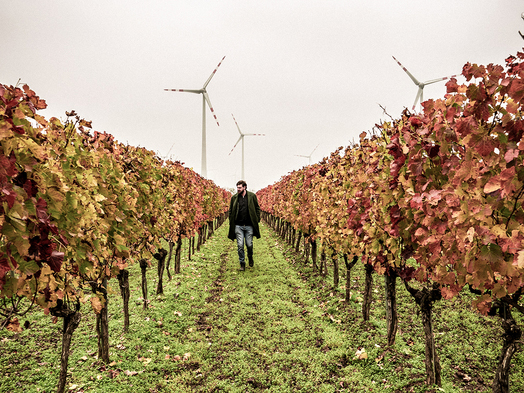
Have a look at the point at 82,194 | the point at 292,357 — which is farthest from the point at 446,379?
the point at 82,194

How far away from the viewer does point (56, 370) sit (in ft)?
13.7

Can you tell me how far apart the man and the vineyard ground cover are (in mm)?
2392

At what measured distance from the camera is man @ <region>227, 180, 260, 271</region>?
9.55 meters

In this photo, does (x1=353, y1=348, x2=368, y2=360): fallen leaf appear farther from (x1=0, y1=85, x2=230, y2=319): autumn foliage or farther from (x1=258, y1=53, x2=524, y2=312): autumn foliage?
(x1=0, y1=85, x2=230, y2=319): autumn foliage

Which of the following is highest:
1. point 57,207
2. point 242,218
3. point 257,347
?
point 57,207

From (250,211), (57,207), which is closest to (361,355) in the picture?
(57,207)

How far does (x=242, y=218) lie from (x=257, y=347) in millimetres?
5130

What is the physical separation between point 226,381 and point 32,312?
16.3ft

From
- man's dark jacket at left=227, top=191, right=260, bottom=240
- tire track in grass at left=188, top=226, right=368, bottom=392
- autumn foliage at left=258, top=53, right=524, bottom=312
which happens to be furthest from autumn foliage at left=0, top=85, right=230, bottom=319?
man's dark jacket at left=227, top=191, right=260, bottom=240

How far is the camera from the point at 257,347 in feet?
16.1

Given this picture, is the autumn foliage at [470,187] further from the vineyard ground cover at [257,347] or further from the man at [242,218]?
the man at [242,218]

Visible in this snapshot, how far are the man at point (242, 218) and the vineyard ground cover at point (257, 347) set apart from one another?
2392mm

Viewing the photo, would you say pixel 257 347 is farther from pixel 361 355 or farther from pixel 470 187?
pixel 470 187

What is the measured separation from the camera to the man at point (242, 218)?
31.3 feet
